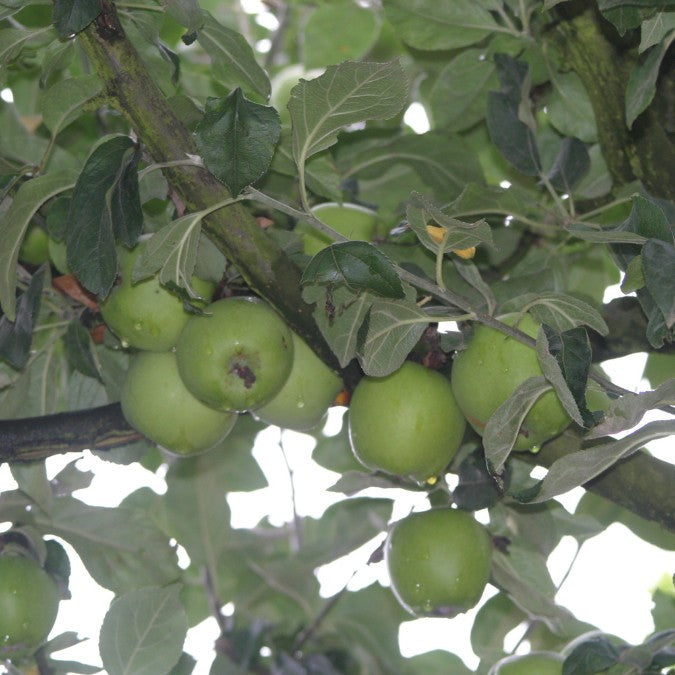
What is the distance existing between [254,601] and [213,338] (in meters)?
1.40

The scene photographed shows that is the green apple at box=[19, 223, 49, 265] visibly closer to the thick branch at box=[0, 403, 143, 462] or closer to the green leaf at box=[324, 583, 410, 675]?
the thick branch at box=[0, 403, 143, 462]

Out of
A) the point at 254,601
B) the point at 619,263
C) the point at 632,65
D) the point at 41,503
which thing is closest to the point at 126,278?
the point at 41,503

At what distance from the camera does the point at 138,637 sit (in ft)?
4.47

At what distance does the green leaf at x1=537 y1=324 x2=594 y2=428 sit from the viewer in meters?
0.96

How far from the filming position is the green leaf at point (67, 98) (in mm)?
1174

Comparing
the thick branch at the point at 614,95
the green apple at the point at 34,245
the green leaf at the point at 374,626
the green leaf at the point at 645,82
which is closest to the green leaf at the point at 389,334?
the green leaf at the point at 645,82

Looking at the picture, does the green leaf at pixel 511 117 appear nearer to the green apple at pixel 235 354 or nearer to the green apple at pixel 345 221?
the green apple at pixel 345 221

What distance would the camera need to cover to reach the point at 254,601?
2389mm

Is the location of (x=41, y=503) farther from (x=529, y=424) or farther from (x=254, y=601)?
(x=254, y=601)

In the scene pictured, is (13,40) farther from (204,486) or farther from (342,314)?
(204,486)

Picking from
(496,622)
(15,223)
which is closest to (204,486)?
(496,622)

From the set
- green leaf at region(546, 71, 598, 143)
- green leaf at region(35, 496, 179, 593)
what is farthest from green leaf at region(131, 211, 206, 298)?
green leaf at region(546, 71, 598, 143)

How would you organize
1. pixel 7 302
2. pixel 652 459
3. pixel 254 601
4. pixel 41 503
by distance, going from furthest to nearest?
pixel 254 601
pixel 41 503
pixel 652 459
pixel 7 302

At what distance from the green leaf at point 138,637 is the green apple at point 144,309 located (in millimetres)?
387
